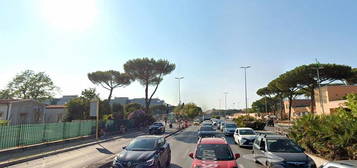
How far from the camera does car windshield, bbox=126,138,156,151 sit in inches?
365

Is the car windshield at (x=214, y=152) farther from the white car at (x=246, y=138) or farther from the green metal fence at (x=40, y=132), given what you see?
the green metal fence at (x=40, y=132)

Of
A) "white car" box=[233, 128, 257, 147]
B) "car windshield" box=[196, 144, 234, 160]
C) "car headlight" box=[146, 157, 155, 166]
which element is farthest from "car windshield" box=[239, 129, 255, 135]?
"car headlight" box=[146, 157, 155, 166]

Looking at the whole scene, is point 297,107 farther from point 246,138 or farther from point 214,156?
point 214,156

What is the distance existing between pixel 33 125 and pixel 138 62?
30897 mm

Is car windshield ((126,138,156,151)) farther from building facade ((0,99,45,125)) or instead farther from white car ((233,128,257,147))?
building facade ((0,99,45,125))

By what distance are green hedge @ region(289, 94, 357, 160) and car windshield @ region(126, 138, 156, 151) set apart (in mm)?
7654

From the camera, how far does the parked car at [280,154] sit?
8266mm

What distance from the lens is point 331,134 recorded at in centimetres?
1024

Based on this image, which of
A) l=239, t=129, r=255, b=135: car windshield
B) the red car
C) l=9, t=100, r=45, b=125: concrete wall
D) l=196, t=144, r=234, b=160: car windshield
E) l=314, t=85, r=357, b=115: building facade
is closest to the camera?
the red car

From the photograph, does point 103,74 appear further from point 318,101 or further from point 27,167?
point 318,101

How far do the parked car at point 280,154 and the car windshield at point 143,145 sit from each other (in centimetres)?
463

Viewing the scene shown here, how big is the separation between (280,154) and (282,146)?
89cm

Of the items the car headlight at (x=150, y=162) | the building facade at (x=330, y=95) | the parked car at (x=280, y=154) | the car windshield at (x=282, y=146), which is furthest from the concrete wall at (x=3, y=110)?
the building facade at (x=330, y=95)

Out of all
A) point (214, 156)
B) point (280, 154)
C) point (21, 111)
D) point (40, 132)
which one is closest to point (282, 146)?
point (280, 154)
